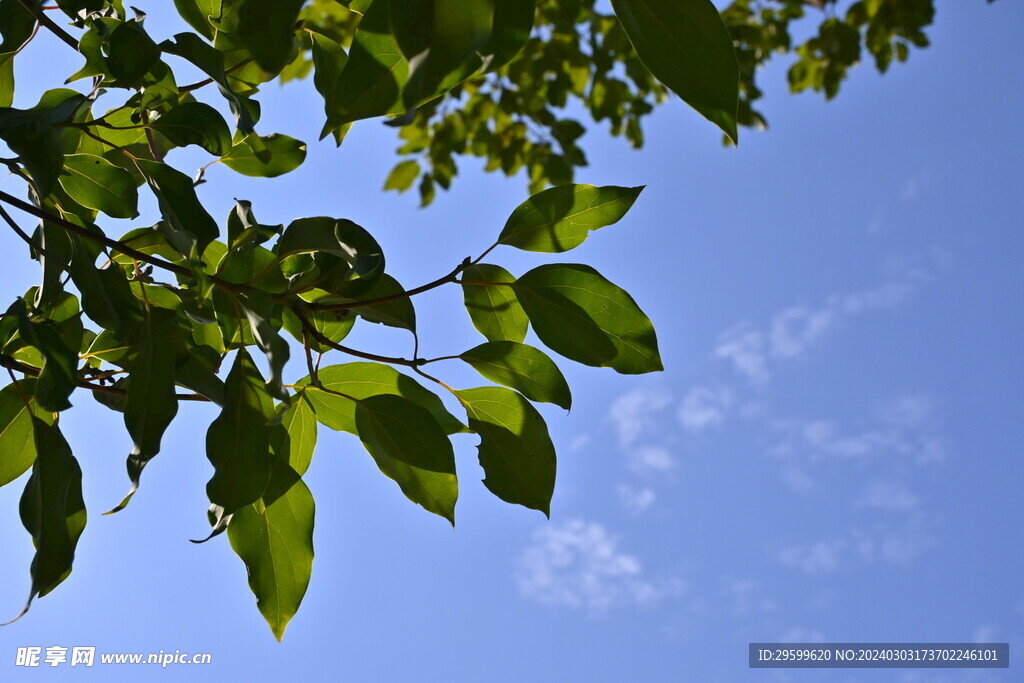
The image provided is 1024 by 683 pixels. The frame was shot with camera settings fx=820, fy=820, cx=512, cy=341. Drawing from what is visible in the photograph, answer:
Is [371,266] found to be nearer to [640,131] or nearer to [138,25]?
[138,25]

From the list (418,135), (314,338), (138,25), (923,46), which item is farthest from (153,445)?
(923,46)

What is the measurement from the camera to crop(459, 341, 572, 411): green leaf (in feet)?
2.55

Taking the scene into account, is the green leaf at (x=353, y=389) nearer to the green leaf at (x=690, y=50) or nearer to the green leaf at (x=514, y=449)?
the green leaf at (x=514, y=449)

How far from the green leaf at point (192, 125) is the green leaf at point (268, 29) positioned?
13.3 inches

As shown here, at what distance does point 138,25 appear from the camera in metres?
0.67

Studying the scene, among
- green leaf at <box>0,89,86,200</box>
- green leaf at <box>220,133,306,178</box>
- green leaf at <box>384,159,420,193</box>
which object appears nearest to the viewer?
green leaf at <box>0,89,86,200</box>

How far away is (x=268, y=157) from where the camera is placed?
901 mm

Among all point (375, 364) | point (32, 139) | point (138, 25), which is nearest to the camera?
point (32, 139)

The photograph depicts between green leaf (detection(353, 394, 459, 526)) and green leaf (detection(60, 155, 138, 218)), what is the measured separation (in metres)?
0.29

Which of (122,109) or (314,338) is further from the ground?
(122,109)

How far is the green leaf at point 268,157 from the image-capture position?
90 cm

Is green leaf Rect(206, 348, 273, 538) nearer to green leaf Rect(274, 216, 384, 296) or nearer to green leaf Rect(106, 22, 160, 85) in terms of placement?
green leaf Rect(274, 216, 384, 296)

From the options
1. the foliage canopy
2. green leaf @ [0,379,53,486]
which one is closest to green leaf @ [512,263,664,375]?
the foliage canopy

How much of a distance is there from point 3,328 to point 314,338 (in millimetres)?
289
